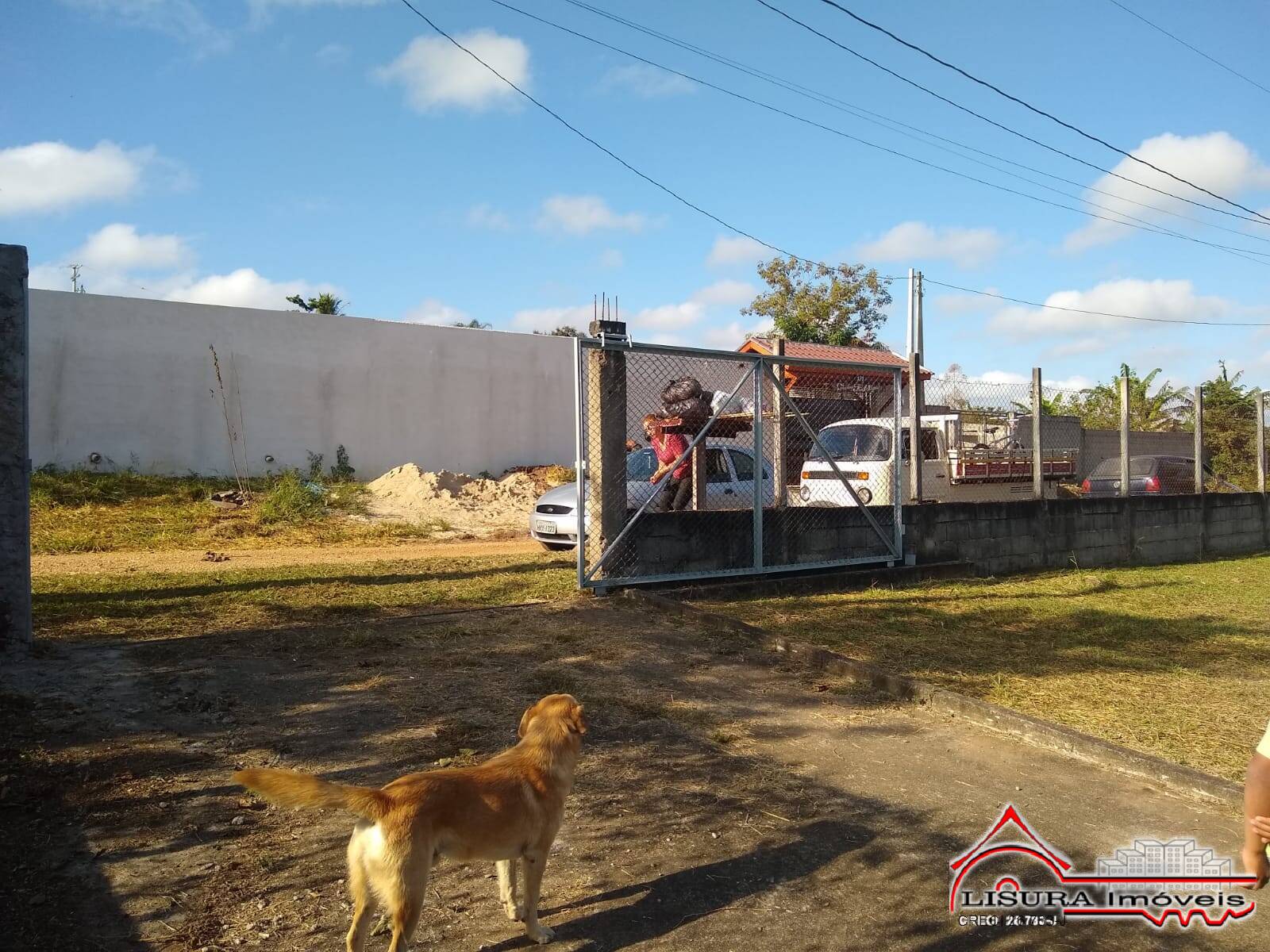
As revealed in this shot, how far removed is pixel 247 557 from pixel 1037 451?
10.6 meters

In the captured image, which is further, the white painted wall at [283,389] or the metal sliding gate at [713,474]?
the white painted wall at [283,389]

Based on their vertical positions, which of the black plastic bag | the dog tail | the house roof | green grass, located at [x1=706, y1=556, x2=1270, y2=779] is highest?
the house roof

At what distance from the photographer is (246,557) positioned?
12461 millimetres

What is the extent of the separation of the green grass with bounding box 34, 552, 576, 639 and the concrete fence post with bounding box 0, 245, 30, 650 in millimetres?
792

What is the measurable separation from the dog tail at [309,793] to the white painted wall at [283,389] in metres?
19.0

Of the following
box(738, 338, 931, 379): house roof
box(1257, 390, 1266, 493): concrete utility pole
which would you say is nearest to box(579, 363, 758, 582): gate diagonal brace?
box(1257, 390, 1266, 493): concrete utility pole

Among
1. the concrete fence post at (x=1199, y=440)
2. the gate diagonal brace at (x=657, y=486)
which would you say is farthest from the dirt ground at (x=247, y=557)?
the concrete fence post at (x=1199, y=440)

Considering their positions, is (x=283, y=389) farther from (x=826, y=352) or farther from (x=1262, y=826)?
(x=1262, y=826)

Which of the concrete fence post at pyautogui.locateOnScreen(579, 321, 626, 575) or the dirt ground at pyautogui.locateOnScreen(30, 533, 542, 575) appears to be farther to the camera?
the dirt ground at pyautogui.locateOnScreen(30, 533, 542, 575)

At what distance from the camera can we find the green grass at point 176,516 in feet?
46.0

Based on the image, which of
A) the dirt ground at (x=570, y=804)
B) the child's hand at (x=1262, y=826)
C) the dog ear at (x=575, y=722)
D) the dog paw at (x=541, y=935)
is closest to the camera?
the child's hand at (x=1262, y=826)

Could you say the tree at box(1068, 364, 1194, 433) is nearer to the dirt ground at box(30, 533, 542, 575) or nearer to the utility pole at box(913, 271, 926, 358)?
the utility pole at box(913, 271, 926, 358)

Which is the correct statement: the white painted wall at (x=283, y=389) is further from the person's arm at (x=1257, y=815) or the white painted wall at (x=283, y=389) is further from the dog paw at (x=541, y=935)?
the person's arm at (x=1257, y=815)

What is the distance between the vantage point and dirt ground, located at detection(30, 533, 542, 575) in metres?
11.0
